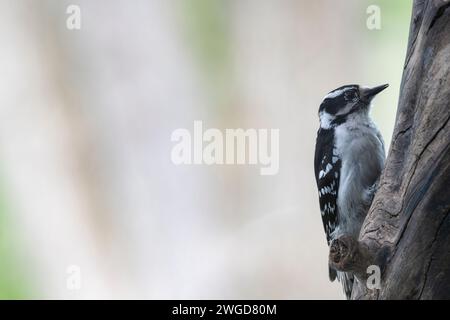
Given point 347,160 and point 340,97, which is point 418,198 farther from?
point 340,97

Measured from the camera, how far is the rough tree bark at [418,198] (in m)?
2.07

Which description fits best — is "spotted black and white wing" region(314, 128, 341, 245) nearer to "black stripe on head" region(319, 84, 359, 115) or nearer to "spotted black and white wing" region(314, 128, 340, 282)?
"spotted black and white wing" region(314, 128, 340, 282)

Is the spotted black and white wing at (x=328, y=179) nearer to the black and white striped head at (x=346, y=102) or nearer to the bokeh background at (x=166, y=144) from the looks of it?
the black and white striped head at (x=346, y=102)

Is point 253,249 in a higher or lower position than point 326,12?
lower

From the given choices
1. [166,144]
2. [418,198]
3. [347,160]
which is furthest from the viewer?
[166,144]

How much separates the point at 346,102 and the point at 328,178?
0.36 m

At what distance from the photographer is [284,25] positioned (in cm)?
428

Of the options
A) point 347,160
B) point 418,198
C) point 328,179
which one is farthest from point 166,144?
point 418,198

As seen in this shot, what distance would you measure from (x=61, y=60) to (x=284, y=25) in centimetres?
134

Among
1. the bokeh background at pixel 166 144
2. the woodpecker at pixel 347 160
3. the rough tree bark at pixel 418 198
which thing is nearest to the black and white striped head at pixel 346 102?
the woodpecker at pixel 347 160

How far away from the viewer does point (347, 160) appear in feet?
10.1

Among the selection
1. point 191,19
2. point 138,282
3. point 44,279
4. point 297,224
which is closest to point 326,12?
point 191,19

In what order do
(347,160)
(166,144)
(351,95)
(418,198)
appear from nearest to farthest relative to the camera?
(418,198) → (347,160) → (351,95) → (166,144)

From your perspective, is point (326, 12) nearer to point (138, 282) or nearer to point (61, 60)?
point (61, 60)
